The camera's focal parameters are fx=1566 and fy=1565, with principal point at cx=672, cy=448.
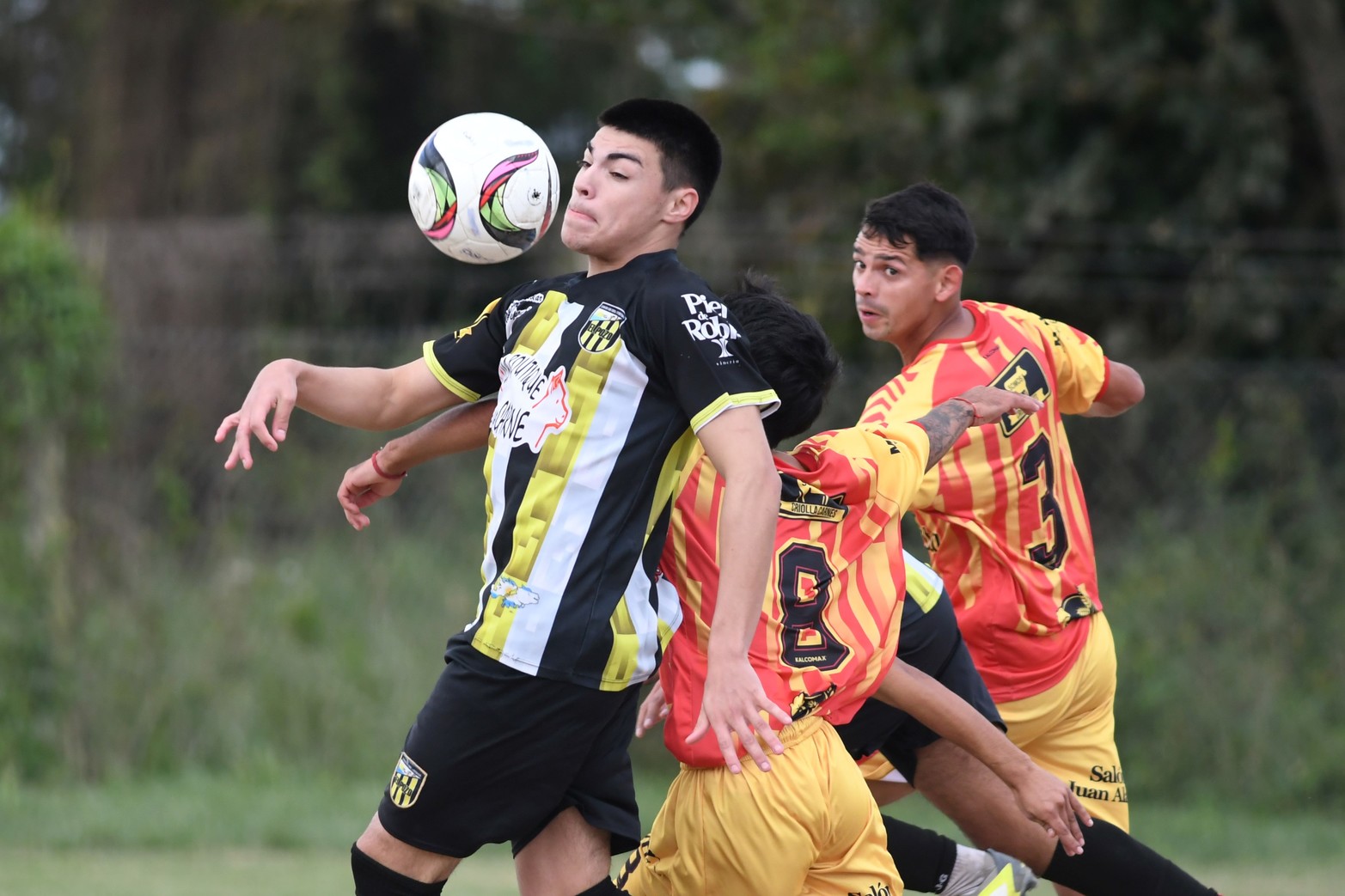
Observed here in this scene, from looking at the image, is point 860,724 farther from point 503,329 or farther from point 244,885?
point 244,885

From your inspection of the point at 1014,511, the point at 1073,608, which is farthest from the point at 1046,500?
the point at 1073,608

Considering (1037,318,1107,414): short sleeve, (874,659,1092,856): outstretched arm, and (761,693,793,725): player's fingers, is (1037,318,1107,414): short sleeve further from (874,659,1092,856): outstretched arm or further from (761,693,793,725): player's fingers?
(761,693,793,725): player's fingers

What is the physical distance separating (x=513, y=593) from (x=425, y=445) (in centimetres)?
62

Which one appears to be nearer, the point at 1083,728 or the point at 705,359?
the point at 705,359

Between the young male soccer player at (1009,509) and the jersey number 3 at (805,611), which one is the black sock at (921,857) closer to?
the young male soccer player at (1009,509)

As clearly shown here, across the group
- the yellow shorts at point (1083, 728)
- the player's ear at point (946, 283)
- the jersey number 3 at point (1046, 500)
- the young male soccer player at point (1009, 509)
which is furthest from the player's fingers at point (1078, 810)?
the player's ear at point (946, 283)

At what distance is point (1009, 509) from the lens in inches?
164

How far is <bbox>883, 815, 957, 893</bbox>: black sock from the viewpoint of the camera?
4293 mm

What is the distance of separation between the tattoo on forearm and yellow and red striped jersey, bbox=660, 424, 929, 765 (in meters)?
0.11

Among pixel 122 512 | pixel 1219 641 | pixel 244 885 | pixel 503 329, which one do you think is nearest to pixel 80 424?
pixel 122 512

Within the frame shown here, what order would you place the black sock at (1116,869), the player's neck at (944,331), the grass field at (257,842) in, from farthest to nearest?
the grass field at (257,842) < the player's neck at (944,331) < the black sock at (1116,869)

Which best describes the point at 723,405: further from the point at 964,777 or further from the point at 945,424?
the point at 964,777

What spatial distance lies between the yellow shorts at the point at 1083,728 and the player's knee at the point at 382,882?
1.74 m

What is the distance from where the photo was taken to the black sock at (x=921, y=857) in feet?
14.1
